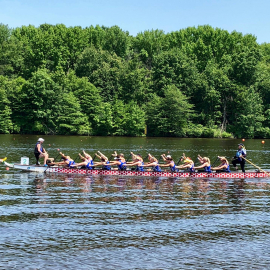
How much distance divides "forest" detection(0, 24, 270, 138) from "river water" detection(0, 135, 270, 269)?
69859 mm

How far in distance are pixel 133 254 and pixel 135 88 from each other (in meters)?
95.7

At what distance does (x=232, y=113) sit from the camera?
4331 inches

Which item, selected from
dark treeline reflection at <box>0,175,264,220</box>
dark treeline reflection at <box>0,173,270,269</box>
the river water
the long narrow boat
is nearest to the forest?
the long narrow boat

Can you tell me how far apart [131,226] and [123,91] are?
92.5 meters

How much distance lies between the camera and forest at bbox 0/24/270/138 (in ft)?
330

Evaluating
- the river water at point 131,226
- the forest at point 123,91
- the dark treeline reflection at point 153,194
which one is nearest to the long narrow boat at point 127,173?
the dark treeline reflection at point 153,194

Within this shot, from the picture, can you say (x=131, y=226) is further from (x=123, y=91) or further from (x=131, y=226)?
(x=123, y=91)

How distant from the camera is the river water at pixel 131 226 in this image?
1667 centimetres

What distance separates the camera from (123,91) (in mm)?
112000

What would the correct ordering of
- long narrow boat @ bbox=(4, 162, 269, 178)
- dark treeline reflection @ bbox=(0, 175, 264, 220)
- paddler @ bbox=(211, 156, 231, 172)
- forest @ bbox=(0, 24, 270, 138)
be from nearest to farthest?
dark treeline reflection @ bbox=(0, 175, 264, 220), long narrow boat @ bbox=(4, 162, 269, 178), paddler @ bbox=(211, 156, 231, 172), forest @ bbox=(0, 24, 270, 138)

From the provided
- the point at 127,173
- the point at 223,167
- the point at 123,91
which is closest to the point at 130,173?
the point at 127,173

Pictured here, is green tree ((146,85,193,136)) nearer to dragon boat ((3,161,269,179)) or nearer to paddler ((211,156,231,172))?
paddler ((211,156,231,172))

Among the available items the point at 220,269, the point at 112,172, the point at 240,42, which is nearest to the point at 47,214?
the point at 220,269

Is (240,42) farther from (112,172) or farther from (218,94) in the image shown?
(112,172)
